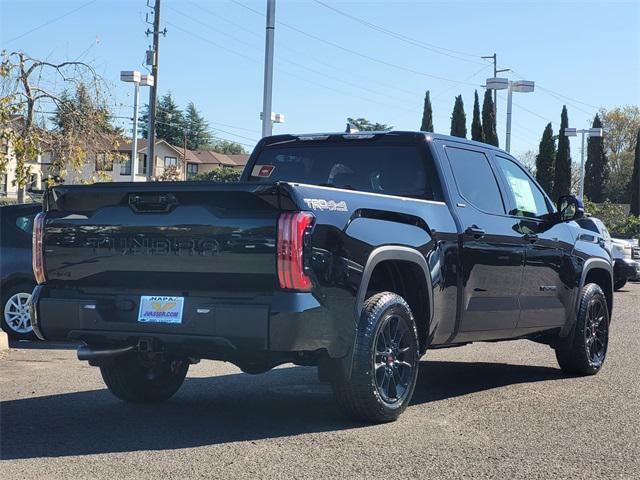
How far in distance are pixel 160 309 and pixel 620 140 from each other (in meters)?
88.2

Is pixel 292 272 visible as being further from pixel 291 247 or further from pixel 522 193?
pixel 522 193

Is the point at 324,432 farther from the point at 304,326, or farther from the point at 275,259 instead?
the point at 275,259

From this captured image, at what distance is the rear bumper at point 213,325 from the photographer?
523 cm

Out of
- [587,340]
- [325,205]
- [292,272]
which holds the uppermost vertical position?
[325,205]

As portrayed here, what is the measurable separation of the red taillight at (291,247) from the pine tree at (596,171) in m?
73.3

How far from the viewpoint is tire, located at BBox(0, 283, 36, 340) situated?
35.4 feet

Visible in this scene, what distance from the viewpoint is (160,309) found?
219 inches

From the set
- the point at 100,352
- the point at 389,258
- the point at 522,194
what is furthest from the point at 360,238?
the point at 522,194

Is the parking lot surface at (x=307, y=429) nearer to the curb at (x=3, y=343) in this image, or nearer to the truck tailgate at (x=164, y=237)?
the curb at (x=3, y=343)

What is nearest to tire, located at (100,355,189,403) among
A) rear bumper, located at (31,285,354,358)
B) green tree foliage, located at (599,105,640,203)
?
rear bumper, located at (31,285,354,358)

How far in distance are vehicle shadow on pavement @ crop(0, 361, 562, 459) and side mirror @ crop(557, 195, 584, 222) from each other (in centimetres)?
151

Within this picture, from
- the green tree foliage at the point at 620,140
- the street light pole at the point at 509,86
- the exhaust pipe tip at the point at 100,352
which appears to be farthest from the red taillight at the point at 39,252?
the green tree foliage at the point at 620,140

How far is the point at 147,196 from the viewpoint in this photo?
5.69 m

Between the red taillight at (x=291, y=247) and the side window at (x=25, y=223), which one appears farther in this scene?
the side window at (x=25, y=223)
